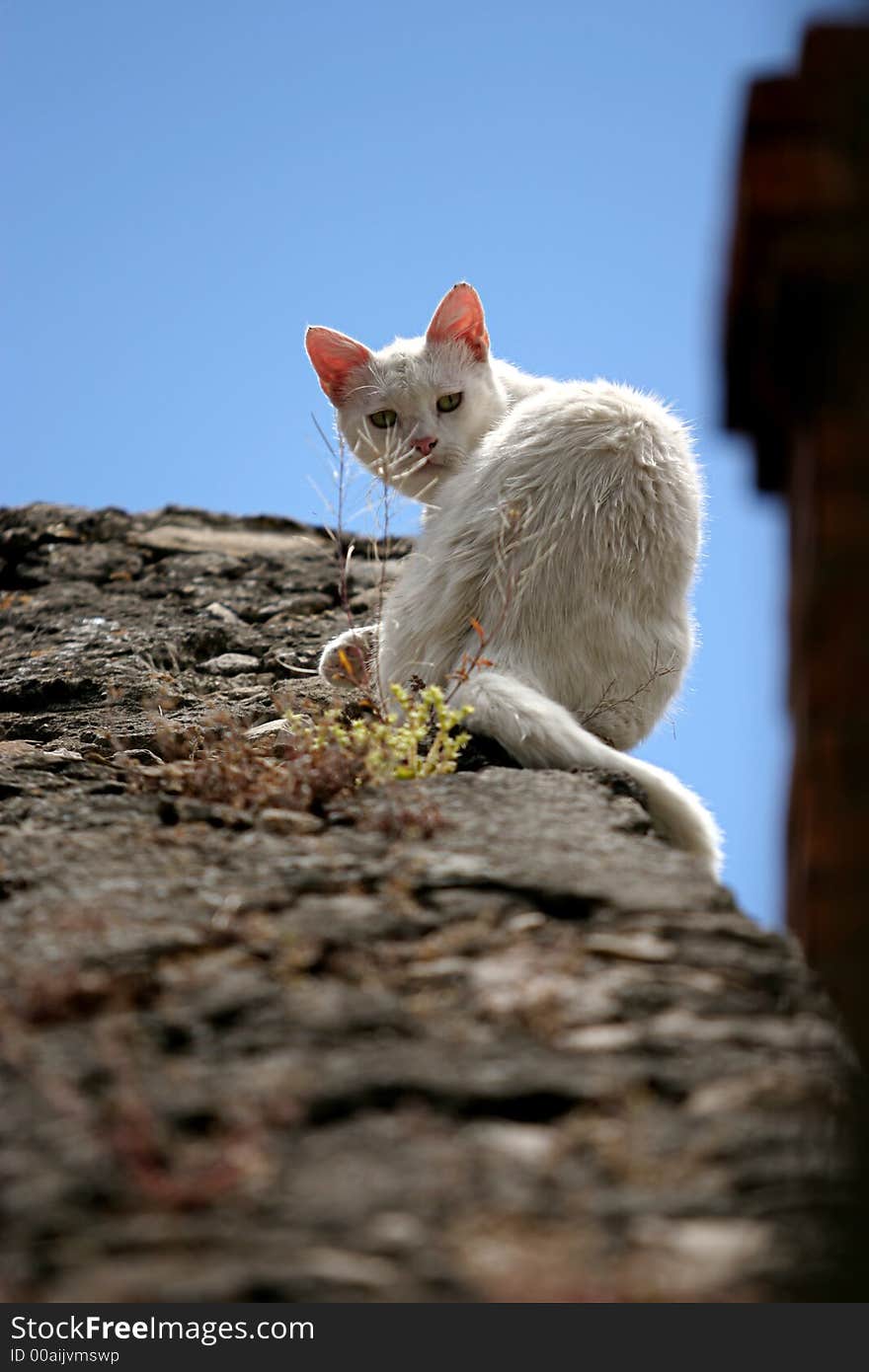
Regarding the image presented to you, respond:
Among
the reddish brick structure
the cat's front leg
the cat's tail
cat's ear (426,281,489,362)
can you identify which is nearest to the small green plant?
the cat's tail

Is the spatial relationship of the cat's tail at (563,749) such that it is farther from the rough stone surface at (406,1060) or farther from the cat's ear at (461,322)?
the cat's ear at (461,322)

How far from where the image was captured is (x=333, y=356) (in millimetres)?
6105

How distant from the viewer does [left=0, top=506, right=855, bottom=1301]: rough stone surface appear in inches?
71.8

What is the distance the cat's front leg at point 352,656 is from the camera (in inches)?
202

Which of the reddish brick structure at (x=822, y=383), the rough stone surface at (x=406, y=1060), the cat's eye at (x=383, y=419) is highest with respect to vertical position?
the cat's eye at (x=383, y=419)

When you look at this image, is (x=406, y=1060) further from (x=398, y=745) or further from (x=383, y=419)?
(x=383, y=419)

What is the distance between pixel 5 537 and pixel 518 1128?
22.3 ft

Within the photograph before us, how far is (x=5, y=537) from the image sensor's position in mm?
8125

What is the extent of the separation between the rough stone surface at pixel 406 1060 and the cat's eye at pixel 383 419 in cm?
254

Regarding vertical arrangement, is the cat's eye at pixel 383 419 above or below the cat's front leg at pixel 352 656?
above

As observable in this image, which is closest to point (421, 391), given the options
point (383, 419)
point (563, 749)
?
point (383, 419)

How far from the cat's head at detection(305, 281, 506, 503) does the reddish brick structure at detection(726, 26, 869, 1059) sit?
11.1 ft

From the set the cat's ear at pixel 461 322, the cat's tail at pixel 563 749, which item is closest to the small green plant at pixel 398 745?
the cat's tail at pixel 563 749

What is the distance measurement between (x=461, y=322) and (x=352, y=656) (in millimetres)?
1731
